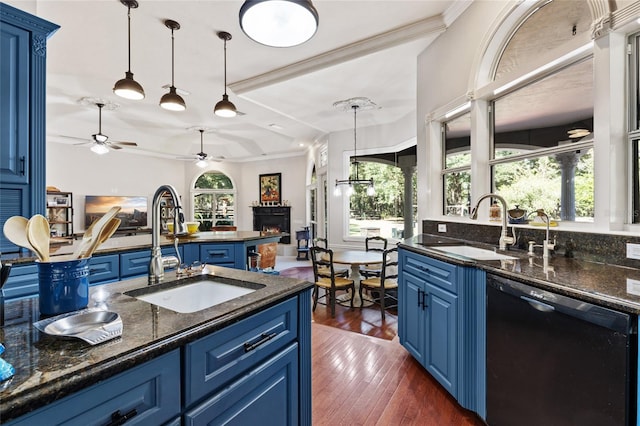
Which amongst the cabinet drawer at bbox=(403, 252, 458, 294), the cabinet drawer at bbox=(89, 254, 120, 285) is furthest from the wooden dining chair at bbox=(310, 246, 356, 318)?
the cabinet drawer at bbox=(89, 254, 120, 285)

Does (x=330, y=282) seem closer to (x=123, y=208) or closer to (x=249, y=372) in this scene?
(x=249, y=372)

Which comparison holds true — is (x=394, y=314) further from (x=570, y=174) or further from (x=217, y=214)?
(x=217, y=214)

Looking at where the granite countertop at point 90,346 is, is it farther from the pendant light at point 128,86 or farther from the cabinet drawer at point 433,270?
the pendant light at point 128,86

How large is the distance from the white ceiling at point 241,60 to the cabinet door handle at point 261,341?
279 centimetres

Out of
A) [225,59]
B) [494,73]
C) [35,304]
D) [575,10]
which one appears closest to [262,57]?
[225,59]

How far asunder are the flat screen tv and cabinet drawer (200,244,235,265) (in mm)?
5280

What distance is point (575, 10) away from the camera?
1.91m

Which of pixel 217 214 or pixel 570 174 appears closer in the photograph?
pixel 570 174

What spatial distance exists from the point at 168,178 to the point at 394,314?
7.77 metres

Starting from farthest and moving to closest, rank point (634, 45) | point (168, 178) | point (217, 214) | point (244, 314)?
point (217, 214)
point (168, 178)
point (634, 45)
point (244, 314)

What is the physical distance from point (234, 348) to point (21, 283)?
194 centimetres

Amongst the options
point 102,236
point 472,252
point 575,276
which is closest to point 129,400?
point 102,236

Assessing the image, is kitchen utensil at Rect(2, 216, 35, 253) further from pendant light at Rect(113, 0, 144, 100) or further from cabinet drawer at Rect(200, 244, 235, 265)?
cabinet drawer at Rect(200, 244, 235, 265)

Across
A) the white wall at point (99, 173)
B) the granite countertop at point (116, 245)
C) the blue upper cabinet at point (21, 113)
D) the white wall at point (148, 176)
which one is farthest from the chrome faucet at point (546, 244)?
the white wall at point (99, 173)
